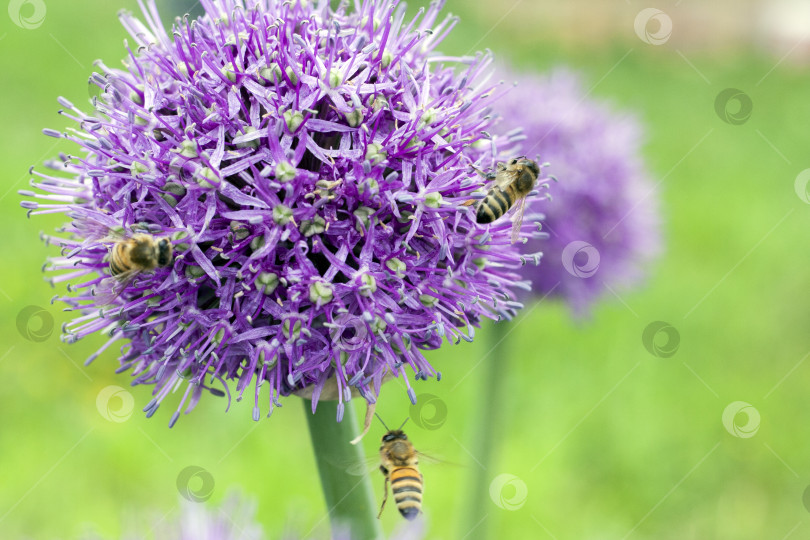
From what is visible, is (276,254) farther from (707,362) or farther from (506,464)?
(707,362)

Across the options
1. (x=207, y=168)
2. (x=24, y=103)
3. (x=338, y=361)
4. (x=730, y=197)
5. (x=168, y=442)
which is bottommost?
(x=168, y=442)

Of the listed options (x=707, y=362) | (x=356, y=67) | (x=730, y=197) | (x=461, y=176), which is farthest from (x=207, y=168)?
(x=730, y=197)

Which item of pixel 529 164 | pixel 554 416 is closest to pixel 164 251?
pixel 529 164

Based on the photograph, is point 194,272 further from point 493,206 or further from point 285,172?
point 493,206

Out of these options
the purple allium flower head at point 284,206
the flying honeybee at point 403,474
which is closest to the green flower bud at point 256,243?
the purple allium flower head at point 284,206

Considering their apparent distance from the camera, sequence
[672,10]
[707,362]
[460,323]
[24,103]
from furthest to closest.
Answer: [672,10]
[24,103]
[707,362]
[460,323]

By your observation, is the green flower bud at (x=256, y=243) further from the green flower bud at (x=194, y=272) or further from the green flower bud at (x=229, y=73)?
the green flower bud at (x=229, y=73)
